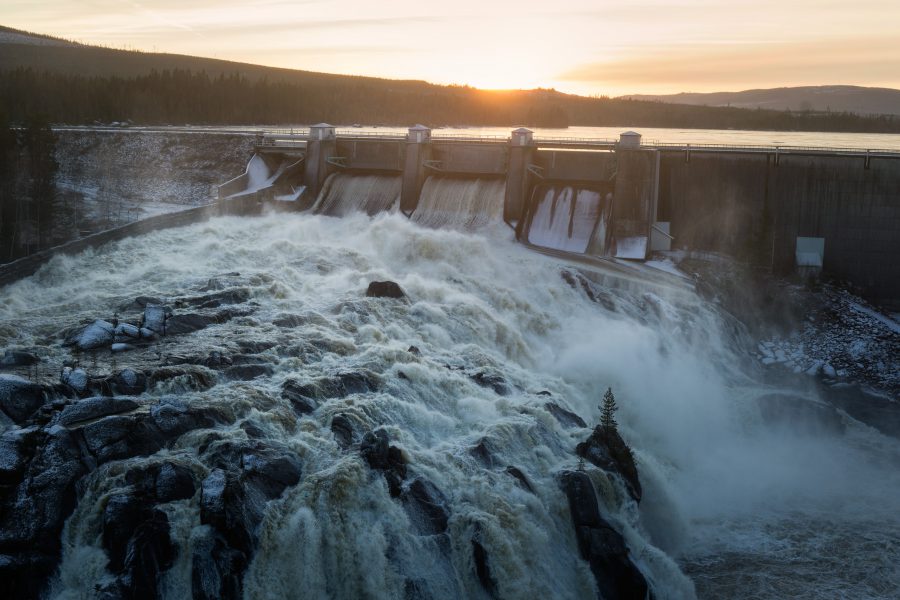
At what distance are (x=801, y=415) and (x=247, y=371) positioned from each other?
55.8ft

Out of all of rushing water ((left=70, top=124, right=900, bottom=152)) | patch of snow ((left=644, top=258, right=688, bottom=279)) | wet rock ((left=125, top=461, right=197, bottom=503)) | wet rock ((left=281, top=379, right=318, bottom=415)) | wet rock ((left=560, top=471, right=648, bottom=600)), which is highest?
rushing water ((left=70, top=124, right=900, bottom=152))

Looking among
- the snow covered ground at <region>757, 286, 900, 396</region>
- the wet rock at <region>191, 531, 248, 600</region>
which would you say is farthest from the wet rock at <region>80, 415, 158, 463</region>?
the snow covered ground at <region>757, 286, 900, 396</region>

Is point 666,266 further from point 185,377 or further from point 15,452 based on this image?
point 15,452

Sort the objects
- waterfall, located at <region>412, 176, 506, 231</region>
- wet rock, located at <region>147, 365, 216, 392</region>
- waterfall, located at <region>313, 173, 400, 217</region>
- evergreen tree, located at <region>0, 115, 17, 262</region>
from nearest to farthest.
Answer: wet rock, located at <region>147, 365, 216, 392</region>, evergreen tree, located at <region>0, 115, 17, 262</region>, waterfall, located at <region>412, 176, 506, 231</region>, waterfall, located at <region>313, 173, 400, 217</region>

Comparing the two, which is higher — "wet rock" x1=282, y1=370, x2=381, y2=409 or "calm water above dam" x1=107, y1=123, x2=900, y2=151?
"calm water above dam" x1=107, y1=123, x2=900, y2=151

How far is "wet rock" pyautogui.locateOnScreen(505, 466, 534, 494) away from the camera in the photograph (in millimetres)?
17031

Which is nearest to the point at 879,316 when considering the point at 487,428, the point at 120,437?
the point at 487,428

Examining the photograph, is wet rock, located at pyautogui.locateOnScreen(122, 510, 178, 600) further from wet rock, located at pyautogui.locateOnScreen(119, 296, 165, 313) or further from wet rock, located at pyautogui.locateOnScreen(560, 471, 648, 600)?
wet rock, located at pyautogui.locateOnScreen(119, 296, 165, 313)

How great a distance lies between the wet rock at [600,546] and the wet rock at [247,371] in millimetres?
7083

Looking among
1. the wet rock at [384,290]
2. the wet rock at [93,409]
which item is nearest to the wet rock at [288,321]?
the wet rock at [384,290]

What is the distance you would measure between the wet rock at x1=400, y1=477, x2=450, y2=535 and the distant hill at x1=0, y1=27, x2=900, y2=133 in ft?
163

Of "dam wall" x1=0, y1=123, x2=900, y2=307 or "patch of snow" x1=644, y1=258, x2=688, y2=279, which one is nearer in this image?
"patch of snow" x1=644, y1=258, x2=688, y2=279

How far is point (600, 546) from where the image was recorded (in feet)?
53.9

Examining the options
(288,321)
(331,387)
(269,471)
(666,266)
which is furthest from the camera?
(666,266)
